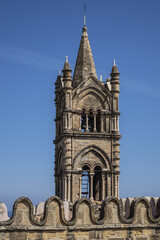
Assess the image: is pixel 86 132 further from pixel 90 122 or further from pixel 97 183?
pixel 97 183

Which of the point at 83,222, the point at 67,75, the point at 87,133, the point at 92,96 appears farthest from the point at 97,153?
the point at 83,222

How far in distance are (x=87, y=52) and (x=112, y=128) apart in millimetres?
6427

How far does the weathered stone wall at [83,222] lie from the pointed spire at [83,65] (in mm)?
26717

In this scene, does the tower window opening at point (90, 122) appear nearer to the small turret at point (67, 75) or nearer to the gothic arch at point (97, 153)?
the gothic arch at point (97, 153)

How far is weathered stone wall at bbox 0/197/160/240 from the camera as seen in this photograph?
21.0 meters

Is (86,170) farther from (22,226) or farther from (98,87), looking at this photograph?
(22,226)

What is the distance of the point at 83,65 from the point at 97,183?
30.5 feet

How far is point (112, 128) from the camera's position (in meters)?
48.8

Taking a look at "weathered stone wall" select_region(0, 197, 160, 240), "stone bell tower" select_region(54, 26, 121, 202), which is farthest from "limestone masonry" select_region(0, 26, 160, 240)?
"weathered stone wall" select_region(0, 197, 160, 240)

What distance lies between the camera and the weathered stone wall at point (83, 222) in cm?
2098

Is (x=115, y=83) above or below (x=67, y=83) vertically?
above

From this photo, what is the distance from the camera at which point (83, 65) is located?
49.4m

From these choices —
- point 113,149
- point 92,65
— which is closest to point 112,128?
point 113,149

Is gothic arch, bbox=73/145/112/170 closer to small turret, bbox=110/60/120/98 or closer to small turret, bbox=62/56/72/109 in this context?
small turret, bbox=62/56/72/109
